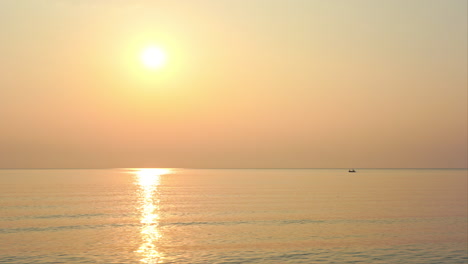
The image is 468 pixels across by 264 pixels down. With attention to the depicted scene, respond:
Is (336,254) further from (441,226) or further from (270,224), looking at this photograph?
(441,226)

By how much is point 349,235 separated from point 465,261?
15.7 m

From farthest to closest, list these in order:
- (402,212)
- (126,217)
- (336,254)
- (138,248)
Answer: (402,212) → (126,217) → (138,248) → (336,254)

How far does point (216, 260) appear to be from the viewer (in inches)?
1636

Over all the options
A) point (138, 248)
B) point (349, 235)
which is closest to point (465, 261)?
point (349, 235)

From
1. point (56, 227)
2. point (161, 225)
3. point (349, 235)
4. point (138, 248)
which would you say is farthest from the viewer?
point (161, 225)

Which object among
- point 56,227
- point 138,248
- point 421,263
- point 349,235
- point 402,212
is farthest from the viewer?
point 402,212

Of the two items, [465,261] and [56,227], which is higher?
[56,227]

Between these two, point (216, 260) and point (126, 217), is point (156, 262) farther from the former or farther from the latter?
point (126, 217)

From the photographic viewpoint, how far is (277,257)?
140 ft

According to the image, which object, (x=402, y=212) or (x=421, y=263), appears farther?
(x=402, y=212)

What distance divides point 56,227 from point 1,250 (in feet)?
54.1

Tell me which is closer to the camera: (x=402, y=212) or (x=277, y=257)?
(x=277, y=257)

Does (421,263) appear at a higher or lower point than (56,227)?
lower

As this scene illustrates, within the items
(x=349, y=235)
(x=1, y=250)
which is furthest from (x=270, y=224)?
(x=1, y=250)
